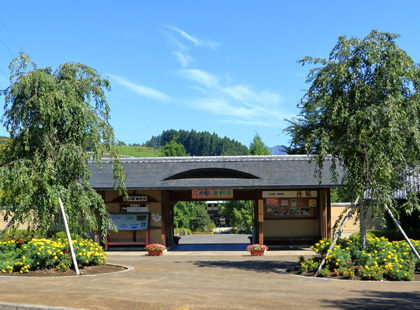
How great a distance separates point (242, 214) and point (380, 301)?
4330cm

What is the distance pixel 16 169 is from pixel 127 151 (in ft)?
581

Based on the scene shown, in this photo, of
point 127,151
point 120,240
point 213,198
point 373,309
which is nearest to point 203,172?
point 213,198

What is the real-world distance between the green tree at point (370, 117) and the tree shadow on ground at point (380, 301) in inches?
170

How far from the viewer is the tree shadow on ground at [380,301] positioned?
9648 millimetres

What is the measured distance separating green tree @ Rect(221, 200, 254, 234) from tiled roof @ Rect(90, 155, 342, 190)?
22998mm

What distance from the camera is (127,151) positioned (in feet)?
624

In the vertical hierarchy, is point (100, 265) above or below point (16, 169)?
below

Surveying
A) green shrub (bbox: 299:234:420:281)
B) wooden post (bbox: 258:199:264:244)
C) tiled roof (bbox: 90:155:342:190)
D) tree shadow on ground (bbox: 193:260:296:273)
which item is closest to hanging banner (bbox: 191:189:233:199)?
tiled roof (bbox: 90:155:342:190)

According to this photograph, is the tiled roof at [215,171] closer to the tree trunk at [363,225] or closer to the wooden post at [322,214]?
the wooden post at [322,214]

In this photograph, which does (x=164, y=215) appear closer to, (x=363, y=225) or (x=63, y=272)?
(x=63, y=272)

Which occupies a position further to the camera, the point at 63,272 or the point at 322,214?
the point at 322,214

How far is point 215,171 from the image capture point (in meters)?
27.2

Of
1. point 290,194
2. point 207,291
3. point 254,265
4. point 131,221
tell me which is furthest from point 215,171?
point 207,291

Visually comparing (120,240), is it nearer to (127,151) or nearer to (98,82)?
(98,82)
